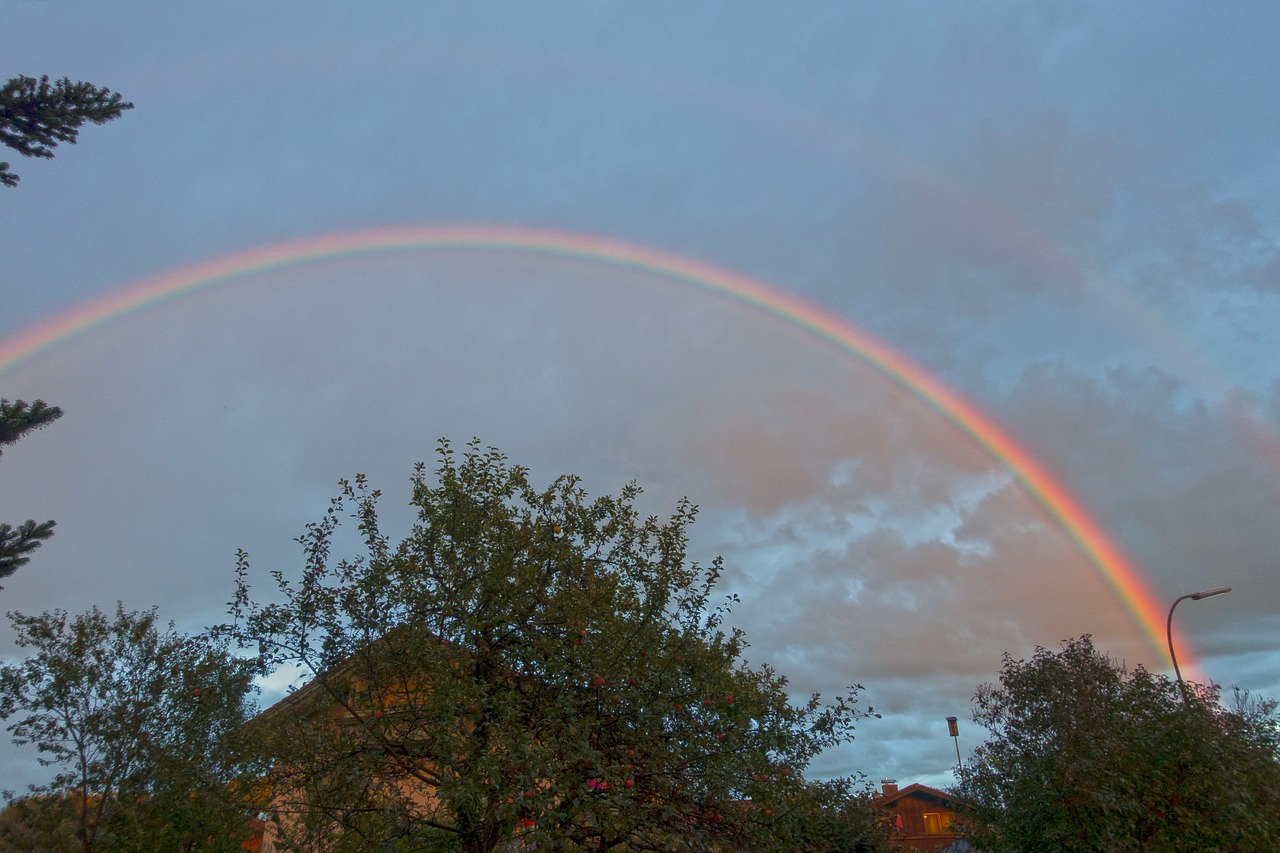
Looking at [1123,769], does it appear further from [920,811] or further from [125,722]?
[920,811]

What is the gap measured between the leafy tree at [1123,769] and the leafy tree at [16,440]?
17916 millimetres

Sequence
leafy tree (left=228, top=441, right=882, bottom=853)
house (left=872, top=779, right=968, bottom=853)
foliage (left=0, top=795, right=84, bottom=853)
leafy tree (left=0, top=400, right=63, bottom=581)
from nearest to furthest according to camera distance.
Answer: leafy tree (left=228, top=441, right=882, bottom=853) < leafy tree (left=0, top=400, right=63, bottom=581) < foliage (left=0, top=795, right=84, bottom=853) < house (left=872, top=779, right=968, bottom=853)

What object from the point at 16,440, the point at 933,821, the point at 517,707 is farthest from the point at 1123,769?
→ the point at 933,821

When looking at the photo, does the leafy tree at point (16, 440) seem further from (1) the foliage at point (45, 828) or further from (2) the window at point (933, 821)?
(2) the window at point (933, 821)

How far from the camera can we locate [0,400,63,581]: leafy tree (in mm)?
13578

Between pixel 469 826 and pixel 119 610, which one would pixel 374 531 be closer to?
pixel 469 826

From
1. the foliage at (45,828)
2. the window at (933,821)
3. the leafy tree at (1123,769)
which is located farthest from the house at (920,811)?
the foliage at (45,828)

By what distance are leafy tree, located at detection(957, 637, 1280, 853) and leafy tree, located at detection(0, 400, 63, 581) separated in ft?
58.8

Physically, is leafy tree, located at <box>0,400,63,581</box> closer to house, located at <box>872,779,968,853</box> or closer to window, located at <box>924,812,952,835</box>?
house, located at <box>872,779,968,853</box>

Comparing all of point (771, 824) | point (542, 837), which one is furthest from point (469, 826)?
point (771, 824)

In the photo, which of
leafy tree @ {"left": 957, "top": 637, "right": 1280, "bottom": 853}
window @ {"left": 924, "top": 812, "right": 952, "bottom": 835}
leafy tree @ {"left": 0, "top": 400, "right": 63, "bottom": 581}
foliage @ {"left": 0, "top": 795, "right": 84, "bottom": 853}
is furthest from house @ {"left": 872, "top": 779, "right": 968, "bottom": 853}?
leafy tree @ {"left": 0, "top": 400, "right": 63, "bottom": 581}

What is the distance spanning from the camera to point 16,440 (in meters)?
13.9

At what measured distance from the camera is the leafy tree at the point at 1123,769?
15.6 m

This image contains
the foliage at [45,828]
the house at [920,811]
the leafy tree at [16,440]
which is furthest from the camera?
the house at [920,811]
